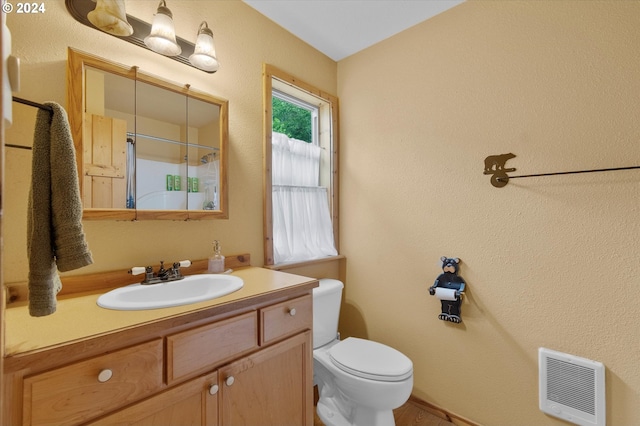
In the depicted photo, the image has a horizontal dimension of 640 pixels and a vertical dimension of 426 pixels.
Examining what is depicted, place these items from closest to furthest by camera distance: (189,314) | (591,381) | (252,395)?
(189,314), (252,395), (591,381)

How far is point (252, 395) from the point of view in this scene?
1105 mm

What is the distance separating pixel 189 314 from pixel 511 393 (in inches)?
65.9

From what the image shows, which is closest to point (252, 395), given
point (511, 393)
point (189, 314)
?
point (189, 314)

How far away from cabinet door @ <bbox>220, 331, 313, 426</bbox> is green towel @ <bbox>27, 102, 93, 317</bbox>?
57 cm

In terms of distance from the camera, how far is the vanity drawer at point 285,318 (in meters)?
1.14

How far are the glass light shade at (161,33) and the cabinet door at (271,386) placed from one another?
1370 millimetres

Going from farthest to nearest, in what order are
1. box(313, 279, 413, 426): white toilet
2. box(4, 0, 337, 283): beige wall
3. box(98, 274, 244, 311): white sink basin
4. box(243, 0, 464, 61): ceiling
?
box(243, 0, 464, 61): ceiling, box(313, 279, 413, 426): white toilet, box(4, 0, 337, 283): beige wall, box(98, 274, 244, 311): white sink basin

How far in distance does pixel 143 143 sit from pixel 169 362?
94 centimetres

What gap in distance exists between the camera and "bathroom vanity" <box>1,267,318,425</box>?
0.70m

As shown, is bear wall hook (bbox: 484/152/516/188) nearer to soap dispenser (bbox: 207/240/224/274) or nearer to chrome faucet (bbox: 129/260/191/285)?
soap dispenser (bbox: 207/240/224/274)

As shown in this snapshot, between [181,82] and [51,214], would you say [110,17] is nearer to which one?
[181,82]

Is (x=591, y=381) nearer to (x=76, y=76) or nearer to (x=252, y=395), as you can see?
(x=252, y=395)

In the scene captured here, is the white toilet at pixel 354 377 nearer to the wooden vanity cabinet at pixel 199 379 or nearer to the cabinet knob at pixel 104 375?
the wooden vanity cabinet at pixel 199 379

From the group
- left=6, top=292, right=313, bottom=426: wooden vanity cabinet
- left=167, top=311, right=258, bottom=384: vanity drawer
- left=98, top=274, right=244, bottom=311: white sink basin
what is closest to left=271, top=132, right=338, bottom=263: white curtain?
left=98, top=274, right=244, bottom=311: white sink basin
